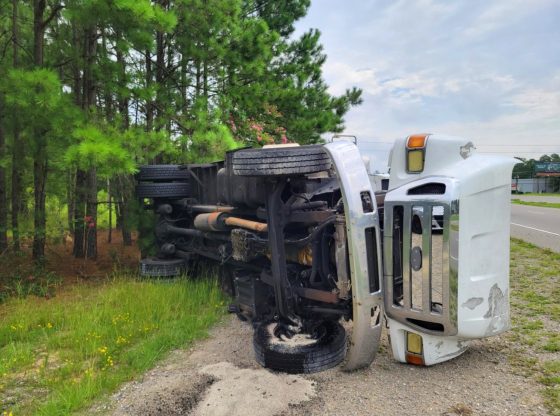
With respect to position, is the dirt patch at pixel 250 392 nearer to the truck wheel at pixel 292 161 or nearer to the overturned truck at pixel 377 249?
the overturned truck at pixel 377 249

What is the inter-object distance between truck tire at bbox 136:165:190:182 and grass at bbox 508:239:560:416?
14.2 ft

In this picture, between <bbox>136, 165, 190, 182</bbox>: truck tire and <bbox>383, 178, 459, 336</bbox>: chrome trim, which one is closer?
<bbox>383, 178, 459, 336</bbox>: chrome trim

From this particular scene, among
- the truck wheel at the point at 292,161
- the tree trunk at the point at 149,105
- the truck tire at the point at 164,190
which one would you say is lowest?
the truck tire at the point at 164,190

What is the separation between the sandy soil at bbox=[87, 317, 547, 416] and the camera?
2.73m

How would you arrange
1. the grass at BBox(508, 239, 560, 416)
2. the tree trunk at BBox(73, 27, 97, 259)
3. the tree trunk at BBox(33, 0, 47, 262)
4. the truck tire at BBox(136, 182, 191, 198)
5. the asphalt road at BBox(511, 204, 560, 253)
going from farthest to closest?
the asphalt road at BBox(511, 204, 560, 253) → the tree trunk at BBox(73, 27, 97, 259) → the tree trunk at BBox(33, 0, 47, 262) → the truck tire at BBox(136, 182, 191, 198) → the grass at BBox(508, 239, 560, 416)

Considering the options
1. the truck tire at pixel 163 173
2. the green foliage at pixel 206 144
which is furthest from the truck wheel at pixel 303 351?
the green foliage at pixel 206 144

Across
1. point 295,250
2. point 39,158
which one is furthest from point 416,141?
point 39,158

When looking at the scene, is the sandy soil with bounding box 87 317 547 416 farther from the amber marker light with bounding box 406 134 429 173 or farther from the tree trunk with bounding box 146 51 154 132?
the tree trunk with bounding box 146 51 154 132

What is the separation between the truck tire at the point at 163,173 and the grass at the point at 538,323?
4.32 meters

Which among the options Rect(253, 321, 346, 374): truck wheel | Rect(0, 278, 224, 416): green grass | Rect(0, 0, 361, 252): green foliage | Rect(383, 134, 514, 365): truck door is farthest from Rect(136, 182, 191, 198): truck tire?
Rect(383, 134, 514, 365): truck door

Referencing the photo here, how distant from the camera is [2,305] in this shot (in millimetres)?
5637

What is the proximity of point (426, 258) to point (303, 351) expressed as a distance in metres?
1.09

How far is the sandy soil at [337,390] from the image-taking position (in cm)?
273

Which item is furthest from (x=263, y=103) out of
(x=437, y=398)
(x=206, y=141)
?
(x=437, y=398)
